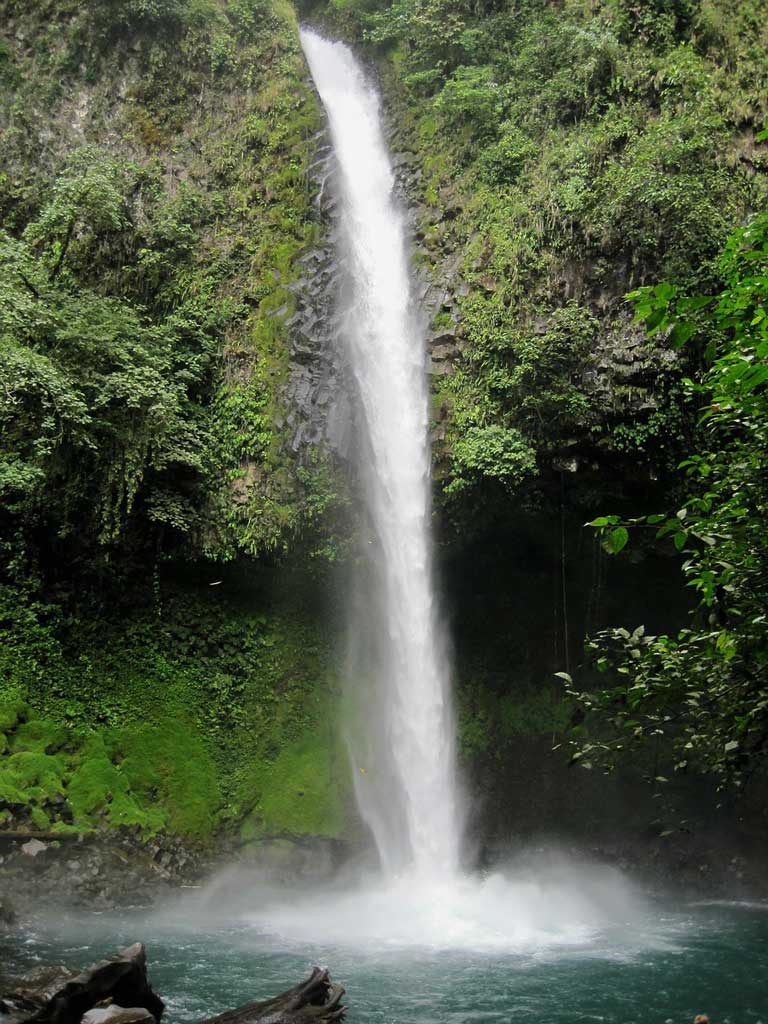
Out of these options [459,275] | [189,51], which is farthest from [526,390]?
[189,51]

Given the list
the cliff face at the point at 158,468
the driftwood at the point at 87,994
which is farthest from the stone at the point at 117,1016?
the cliff face at the point at 158,468

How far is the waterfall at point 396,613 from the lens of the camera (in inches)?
507

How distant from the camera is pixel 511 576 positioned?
1477 centimetres

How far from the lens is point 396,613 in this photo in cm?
1360

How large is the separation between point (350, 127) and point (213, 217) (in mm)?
4660

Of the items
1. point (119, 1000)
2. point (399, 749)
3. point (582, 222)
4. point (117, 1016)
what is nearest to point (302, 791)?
point (399, 749)

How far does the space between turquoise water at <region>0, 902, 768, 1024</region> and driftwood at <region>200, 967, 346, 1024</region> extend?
413 millimetres

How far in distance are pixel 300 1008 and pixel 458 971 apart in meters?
2.42

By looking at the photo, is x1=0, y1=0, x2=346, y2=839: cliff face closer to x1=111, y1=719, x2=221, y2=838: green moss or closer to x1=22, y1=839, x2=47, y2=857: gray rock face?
x1=111, y1=719, x2=221, y2=838: green moss

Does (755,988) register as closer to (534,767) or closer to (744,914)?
(744,914)

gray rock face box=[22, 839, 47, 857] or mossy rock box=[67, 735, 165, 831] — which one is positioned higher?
mossy rock box=[67, 735, 165, 831]

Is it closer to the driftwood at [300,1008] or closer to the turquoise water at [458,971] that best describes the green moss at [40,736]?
the turquoise water at [458,971]

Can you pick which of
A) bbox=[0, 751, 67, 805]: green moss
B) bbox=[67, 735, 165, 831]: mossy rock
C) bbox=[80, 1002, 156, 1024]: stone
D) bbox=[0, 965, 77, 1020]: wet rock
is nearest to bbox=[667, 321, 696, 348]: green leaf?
bbox=[80, 1002, 156, 1024]: stone

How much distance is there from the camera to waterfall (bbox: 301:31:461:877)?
507 inches
